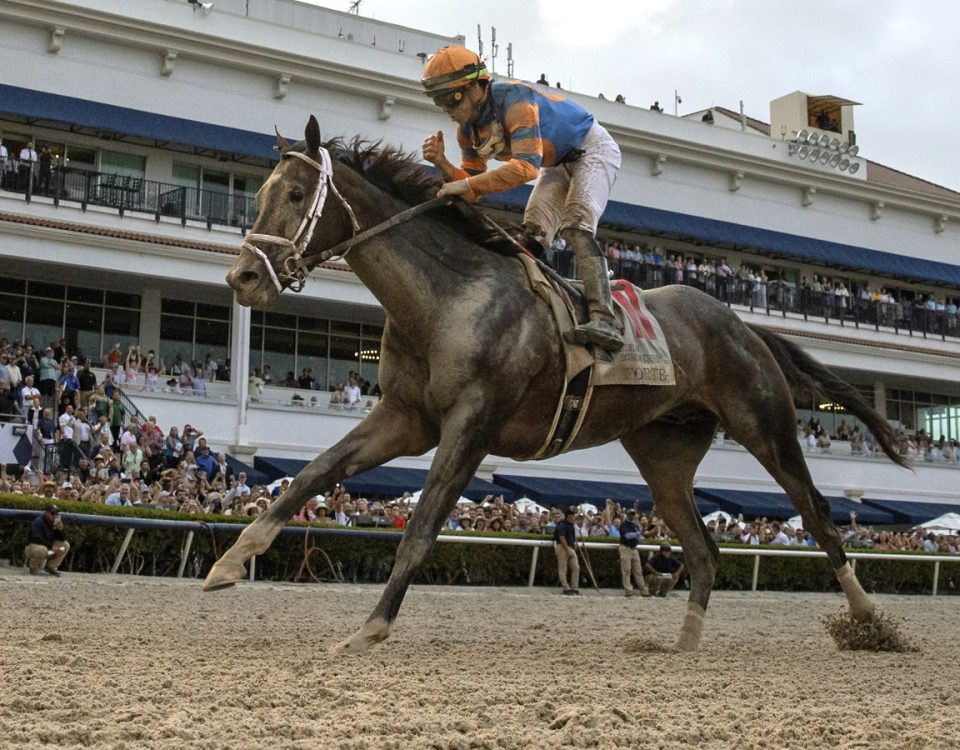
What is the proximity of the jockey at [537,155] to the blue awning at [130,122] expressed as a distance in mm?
18628

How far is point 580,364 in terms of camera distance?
6637mm

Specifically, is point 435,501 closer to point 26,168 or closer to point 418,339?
point 418,339

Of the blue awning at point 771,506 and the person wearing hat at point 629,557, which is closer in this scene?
the person wearing hat at point 629,557

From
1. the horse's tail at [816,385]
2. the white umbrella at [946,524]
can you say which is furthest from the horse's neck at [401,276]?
the white umbrella at [946,524]

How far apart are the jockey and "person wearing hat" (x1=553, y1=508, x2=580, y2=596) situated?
30.6 feet

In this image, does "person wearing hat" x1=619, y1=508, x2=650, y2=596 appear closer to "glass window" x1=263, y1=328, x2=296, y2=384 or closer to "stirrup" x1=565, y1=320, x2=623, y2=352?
"stirrup" x1=565, y1=320, x2=623, y2=352

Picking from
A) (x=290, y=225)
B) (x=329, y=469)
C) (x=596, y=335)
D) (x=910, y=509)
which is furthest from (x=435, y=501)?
(x=910, y=509)

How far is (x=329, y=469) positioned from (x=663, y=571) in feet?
37.2

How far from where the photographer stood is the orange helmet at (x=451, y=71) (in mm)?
6504

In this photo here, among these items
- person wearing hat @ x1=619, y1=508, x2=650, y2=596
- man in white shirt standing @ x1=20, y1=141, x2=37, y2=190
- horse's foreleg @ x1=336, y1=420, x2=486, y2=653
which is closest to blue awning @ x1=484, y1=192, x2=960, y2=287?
man in white shirt standing @ x1=20, y1=141, x2=37, y2=190

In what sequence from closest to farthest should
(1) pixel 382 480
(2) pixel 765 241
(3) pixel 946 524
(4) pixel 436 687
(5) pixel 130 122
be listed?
(4) pixel 436 687, (1) pixel 382 480, (5) pixel 130 122, (3) pixel 946 524, (2) pixel 765 241

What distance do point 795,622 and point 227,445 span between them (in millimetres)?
14664

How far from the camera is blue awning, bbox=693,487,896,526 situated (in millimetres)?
28219

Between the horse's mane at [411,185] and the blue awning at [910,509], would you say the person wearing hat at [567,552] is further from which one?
the blue awning at [910,509]
